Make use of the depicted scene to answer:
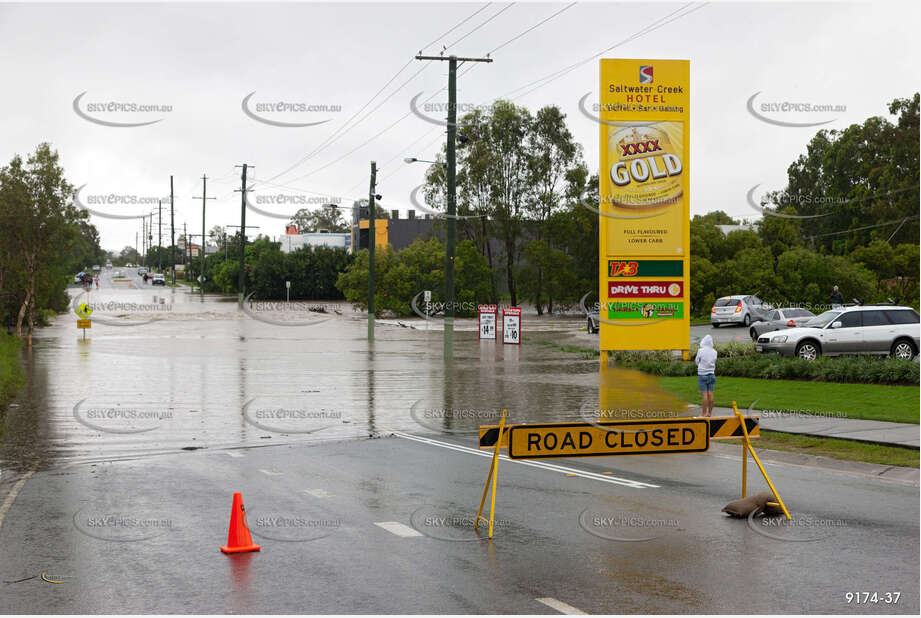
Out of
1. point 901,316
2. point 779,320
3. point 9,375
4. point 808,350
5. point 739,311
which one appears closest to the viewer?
point 9,375

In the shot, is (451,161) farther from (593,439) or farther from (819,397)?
(593,439)

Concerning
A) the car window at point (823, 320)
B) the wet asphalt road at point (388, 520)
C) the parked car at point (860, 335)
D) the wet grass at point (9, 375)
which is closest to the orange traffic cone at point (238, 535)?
the wet asphalt road at point (388, 520)

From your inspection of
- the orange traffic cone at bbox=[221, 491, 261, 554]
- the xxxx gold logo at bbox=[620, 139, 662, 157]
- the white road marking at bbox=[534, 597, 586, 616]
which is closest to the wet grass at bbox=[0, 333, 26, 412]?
the orange traffic cone at bbox=[221, 491, 261, 554]

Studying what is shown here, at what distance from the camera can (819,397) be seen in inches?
751

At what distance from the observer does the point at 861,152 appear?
72812mm

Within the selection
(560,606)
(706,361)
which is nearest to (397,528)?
(560,606)

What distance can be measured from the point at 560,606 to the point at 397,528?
105 inches

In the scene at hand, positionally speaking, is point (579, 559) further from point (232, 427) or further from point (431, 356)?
point (431, 356)

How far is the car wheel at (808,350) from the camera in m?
24.6

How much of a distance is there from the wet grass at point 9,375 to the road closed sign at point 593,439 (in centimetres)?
1309

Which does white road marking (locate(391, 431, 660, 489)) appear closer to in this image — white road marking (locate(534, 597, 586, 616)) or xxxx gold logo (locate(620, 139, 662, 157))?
white road marking (locate(534, 597, 586, 616))

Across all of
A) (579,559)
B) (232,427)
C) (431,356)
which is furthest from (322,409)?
(431,356)

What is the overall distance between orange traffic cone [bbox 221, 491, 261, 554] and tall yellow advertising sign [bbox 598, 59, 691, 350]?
727 inches

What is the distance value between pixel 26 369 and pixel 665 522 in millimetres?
22792
